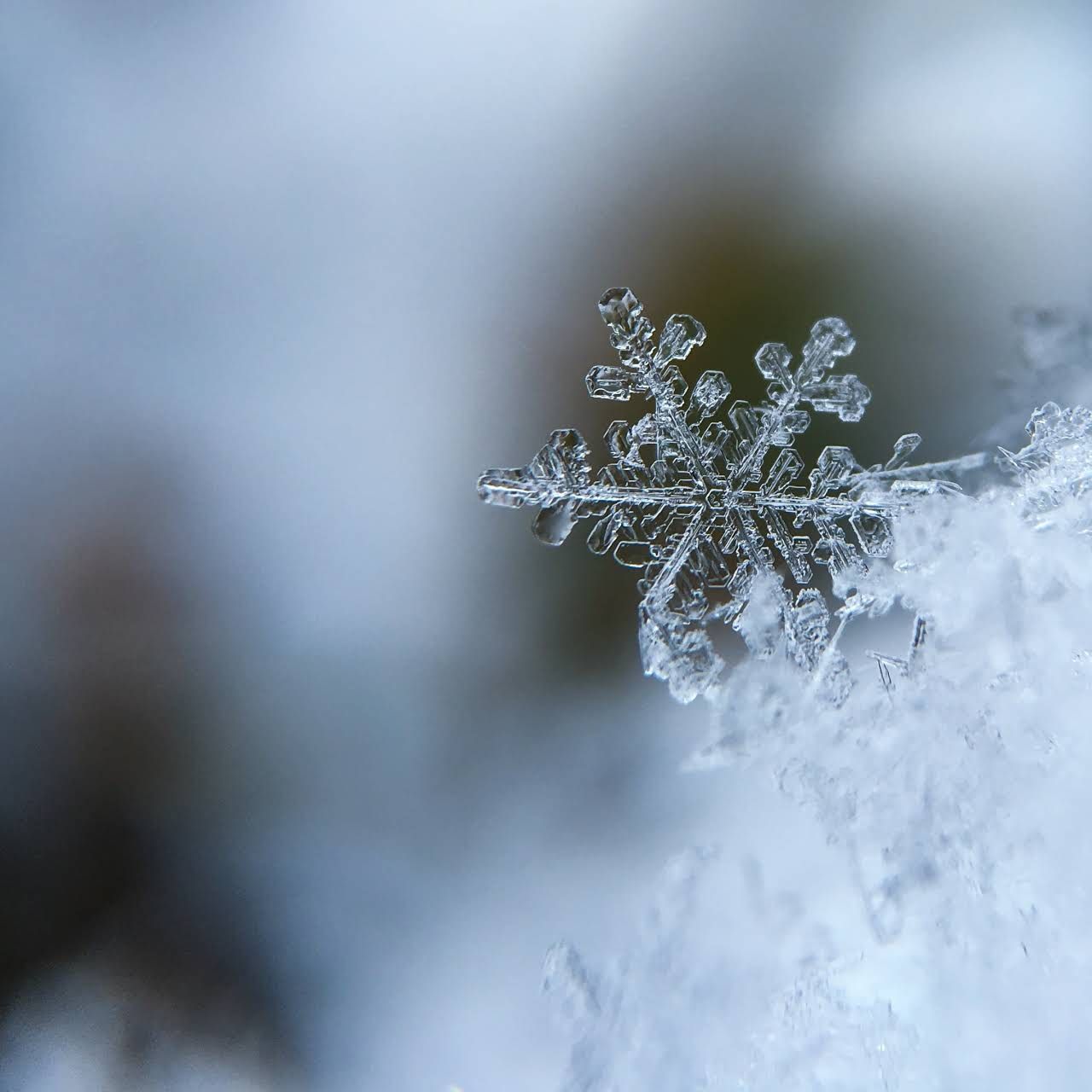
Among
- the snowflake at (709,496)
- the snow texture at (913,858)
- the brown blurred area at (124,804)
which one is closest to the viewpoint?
the snow texture at (913,858)

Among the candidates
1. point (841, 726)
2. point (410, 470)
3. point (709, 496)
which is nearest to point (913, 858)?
point (841, 726)

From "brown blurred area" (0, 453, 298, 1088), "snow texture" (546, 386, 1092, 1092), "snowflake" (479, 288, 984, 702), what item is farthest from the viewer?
"brown blurred area" (0, 453, 298, 1088)

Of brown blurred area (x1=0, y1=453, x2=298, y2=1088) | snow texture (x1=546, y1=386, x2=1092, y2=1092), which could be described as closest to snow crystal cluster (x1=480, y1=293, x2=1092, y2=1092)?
snow texture (x1=546, y1=386, x2=1092, y2=1092)

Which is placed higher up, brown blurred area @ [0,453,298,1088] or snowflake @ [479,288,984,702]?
snowflake @ [479,288,984,702]

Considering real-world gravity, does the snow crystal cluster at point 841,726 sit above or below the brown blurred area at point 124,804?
above

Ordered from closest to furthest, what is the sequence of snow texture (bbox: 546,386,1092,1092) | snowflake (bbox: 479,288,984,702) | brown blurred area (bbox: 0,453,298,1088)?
snow texture (bbox: 546,386,1092,1092), snowflake (bbox: 479,288,984,702), brown blurred area (bbox: 0,453,298,1088)

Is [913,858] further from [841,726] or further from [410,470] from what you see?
[410,470]

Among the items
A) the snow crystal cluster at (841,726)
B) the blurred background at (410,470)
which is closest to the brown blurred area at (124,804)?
the blurred background at (410,470)

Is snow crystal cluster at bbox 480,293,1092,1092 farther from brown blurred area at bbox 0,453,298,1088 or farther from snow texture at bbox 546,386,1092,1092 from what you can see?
brown blurred area at bbox 0,453,298,1088

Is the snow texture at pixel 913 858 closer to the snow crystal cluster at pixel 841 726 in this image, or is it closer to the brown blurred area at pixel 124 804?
the snow crystal cluster at pixel 841 726
